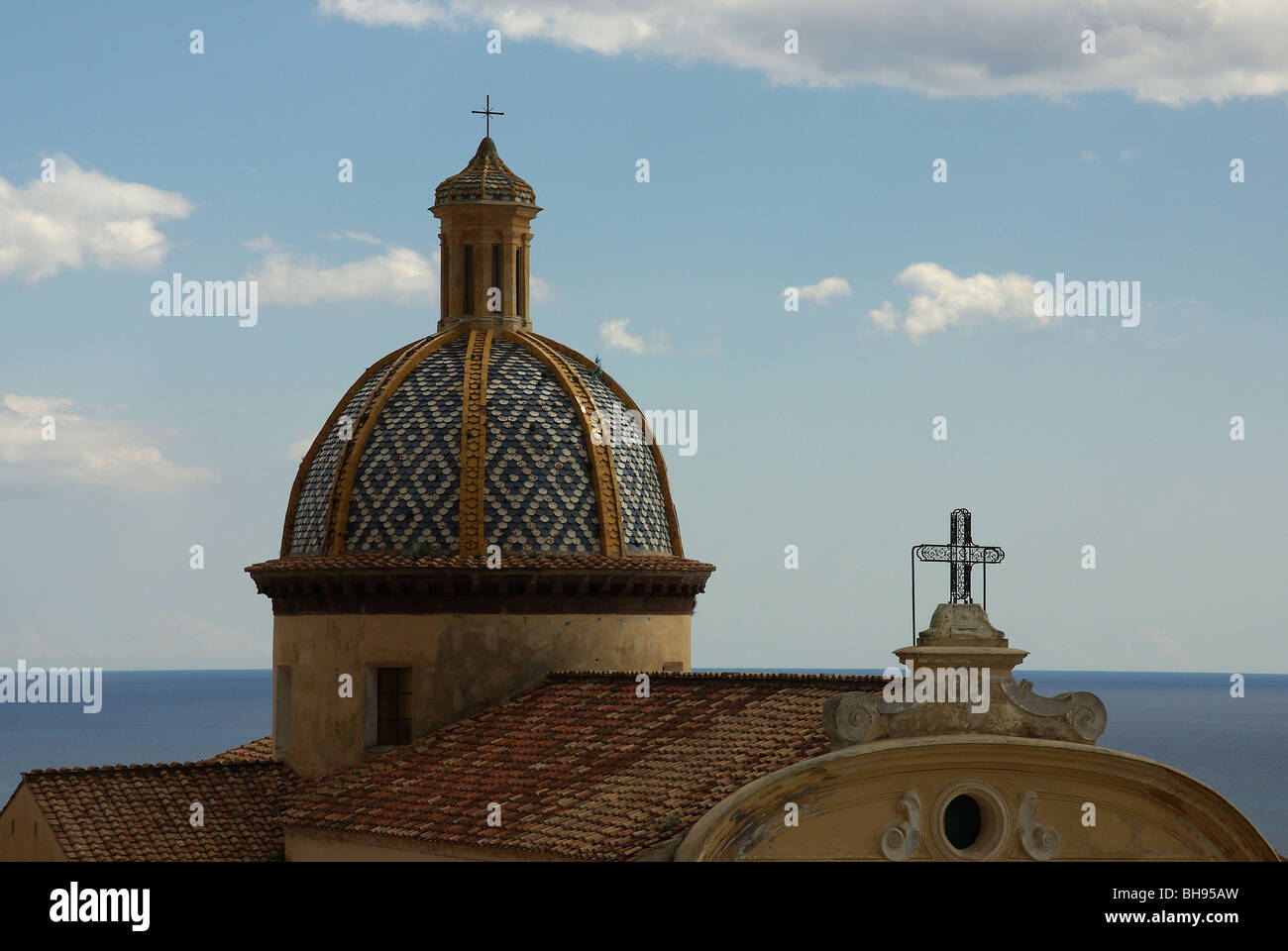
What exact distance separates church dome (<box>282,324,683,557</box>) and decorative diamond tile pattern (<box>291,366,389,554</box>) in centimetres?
3

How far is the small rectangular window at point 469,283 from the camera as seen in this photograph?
111ft

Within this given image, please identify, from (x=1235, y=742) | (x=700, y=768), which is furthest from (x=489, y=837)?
(x=1235, y=742)

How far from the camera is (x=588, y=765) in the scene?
2545 centimetres

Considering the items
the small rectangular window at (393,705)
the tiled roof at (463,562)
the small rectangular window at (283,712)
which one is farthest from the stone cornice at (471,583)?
the small rectangular window at (283,712)

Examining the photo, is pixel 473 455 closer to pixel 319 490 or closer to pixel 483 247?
pixel 319 490

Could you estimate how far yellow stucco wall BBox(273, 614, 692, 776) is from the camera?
30.1 meters

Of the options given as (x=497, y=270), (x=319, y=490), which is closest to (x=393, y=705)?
(x=319, y=490)

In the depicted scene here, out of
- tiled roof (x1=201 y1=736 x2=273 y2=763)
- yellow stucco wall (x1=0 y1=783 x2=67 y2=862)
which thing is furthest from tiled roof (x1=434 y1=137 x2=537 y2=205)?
yellow stucco wall (x1=0 y1=783 x2=67 y2=862)

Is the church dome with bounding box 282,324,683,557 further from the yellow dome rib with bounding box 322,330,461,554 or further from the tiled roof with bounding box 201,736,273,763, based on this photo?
the tiled roof with bounding box 201,736,273,763

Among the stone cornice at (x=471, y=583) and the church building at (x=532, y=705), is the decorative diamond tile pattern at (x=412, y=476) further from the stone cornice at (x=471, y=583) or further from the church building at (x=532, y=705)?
the stone cornice at (x=471, y=583)

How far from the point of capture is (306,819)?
92.2 feet

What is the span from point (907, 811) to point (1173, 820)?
3.42 metres

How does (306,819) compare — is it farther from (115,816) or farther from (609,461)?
(609,461)

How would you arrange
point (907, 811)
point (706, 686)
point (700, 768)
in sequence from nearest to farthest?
point (907, 811) → point (700, 768) → point (706, 686)
